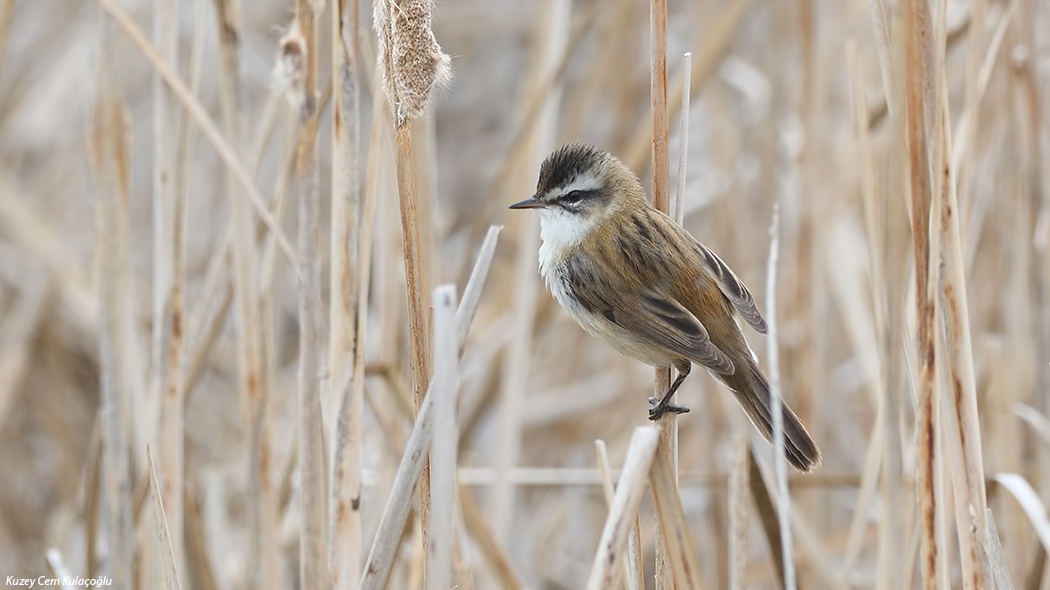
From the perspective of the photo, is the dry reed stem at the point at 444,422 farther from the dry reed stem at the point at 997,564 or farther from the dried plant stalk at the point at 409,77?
the dry reed stem at the point at 997,564

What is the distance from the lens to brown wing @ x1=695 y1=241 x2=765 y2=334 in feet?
8.13

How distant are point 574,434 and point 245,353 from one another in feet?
7.75

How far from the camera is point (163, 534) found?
1.86m

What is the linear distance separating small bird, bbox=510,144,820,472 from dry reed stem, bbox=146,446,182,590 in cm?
108

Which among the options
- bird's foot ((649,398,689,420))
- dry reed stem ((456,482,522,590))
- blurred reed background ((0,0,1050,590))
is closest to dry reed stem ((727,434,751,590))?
blurred reed background ((0,0,1050,590))

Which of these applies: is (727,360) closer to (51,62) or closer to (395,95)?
(395,95)

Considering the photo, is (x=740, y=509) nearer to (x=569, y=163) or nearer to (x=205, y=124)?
(x=569, y=163)

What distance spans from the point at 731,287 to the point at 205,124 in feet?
4.42

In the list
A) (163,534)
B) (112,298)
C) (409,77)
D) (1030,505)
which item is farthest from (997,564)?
(112,298)

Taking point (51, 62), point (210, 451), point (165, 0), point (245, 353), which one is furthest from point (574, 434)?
point (51, 62)

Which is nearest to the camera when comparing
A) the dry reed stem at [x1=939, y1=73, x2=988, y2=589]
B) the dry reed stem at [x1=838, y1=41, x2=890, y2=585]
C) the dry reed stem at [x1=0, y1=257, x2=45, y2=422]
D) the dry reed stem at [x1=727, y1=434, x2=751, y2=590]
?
the dry reed stem at [x1=939, y1=73, x2=988, y2=589]

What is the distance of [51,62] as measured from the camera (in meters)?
5.13

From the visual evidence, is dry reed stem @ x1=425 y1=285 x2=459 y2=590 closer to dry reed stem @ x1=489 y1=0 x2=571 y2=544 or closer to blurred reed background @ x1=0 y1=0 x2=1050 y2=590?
blurred reed background @ x1=0 y1=0 x2=1050 y2=590

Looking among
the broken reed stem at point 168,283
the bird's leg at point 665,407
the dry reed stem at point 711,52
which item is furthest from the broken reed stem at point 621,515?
the dry reed stem at point 711,52
